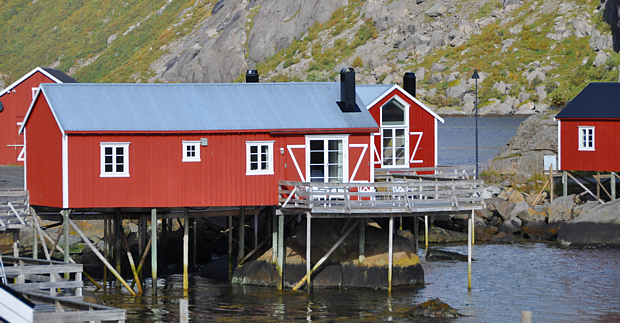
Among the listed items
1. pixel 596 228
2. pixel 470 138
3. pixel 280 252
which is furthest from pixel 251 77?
pixel 470 138

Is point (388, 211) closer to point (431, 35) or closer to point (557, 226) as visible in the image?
point (557, 226)

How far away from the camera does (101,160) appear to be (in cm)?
3045

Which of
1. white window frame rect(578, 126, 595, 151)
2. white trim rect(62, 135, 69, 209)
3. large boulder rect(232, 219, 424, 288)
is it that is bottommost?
large boulder rect(232, 219, 424, 288)

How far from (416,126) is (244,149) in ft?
48.1

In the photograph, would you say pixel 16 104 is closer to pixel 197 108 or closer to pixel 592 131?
pixel 197 108

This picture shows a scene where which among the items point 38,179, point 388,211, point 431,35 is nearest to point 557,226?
point 388,211

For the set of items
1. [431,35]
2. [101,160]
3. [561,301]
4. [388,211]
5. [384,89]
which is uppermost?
[431,35]

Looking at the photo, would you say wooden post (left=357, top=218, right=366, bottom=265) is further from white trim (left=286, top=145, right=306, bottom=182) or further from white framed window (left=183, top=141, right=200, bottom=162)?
white framed window (left=183, top=141, right=200, bottom=162)

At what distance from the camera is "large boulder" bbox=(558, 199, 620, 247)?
4197 centimetres

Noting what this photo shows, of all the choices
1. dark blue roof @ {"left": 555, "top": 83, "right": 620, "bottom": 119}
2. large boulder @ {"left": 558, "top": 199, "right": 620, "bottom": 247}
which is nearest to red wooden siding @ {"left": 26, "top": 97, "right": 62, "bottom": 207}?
large boulder @ {"left": 558, "top": 199, "right": 620, "bottom": 247}

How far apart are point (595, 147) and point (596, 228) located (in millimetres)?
7096

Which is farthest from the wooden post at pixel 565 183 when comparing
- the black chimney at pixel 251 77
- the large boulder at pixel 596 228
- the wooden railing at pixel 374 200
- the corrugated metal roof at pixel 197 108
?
the black chimney at pixel 251 77

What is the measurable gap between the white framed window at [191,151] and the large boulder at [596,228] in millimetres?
21939

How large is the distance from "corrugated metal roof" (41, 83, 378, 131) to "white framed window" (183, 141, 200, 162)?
0.58m
